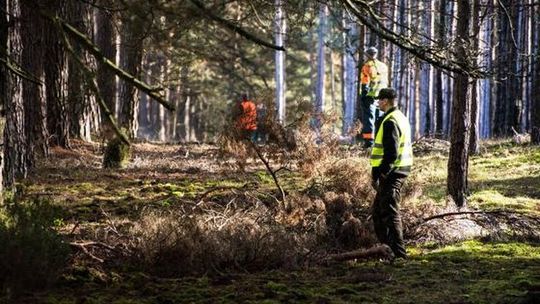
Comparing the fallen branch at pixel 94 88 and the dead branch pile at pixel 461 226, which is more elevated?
the fallen branch at pixel 94 88

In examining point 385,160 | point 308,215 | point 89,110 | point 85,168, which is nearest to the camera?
point 385,160

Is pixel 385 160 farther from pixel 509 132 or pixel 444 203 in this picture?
pixel 509 132

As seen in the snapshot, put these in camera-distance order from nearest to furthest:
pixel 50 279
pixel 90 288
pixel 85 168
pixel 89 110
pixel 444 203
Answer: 1. pixel 50 279
2. pixel 90 288
3. pixel 444 203
4. pixel 85 168
5. pixel 89 110

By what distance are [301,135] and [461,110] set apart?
2486 millimetres

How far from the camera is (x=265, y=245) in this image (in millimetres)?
7141

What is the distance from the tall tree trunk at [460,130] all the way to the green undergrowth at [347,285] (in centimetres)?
216

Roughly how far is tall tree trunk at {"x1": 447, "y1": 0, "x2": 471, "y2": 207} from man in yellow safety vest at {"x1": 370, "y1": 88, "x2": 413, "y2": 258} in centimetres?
206

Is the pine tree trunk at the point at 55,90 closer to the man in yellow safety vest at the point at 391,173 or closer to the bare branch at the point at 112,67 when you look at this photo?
the man in yellow safety vest at the point at 391,173

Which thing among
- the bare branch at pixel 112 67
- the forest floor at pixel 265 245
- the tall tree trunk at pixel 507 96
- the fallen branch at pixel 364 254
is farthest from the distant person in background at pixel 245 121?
the tall tree trunk at pixel 507 96

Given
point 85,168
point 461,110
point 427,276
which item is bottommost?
point 427,276

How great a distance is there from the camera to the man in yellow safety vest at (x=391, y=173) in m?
7.86

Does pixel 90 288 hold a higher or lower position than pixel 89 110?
lower

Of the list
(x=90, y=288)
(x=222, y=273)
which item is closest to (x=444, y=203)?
(x=222, y=273)

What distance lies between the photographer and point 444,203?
9.57 m
